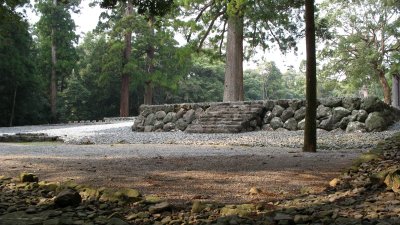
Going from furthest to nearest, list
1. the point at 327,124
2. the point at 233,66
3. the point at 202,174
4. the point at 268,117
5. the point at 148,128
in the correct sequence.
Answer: the point at 233,66, the point at 148,128, the point at 268,117, the point at 327,124, the point at 202,174

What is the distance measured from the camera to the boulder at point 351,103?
9.82 metres

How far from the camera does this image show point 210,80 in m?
32.9

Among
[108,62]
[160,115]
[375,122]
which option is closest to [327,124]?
[375,122]

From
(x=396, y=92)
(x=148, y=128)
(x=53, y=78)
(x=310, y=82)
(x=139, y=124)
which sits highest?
(x=53, y=78)

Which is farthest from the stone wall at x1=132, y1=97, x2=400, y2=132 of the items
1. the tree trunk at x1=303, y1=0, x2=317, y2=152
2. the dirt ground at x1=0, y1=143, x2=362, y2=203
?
the dirt ground at x1=0, y1=143, x2=362, y2=203

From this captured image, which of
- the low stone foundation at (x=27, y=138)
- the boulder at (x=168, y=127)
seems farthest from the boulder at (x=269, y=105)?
the low stone foundation at (x=27, y=138)

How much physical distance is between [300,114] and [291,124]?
37cm

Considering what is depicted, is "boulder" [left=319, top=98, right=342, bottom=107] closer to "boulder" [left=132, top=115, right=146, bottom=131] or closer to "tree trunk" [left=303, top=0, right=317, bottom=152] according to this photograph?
"tree trunk" [left=303, top=0, right=317, bottom=152]

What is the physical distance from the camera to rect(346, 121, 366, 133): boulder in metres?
9.31

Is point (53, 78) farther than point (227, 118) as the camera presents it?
Yes

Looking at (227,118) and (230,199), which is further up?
(227,118)

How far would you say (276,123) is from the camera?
10758mm

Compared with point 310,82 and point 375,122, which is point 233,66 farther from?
point 310,82

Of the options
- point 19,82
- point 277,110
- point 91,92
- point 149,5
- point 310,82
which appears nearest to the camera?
point 149,5
